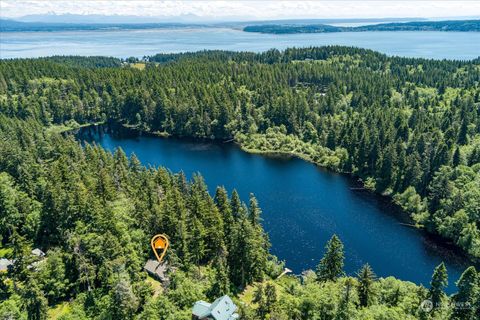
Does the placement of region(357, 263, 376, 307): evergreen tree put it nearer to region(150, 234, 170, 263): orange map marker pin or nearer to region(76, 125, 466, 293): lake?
region(76, 125, 466, 293): lake

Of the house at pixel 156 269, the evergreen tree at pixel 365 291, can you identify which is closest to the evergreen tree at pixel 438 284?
the evergreen tree at pixel 365 291

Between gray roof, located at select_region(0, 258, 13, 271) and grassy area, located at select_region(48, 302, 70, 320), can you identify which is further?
gray roof, located at select_region(0, 258, 13, 271)

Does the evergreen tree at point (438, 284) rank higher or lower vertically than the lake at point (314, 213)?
higher

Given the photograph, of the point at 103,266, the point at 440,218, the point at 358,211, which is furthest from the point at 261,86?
the point at 103,266

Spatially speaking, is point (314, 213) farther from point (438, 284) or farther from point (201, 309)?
point (201, 309)

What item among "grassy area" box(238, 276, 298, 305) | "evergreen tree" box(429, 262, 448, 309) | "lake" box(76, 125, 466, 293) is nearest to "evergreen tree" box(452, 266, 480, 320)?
"evergreen tree" box(429, 262, 448, 309)

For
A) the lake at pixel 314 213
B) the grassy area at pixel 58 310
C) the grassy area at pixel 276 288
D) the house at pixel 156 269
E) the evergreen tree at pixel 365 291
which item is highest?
the evergreen tree at pixel 365 291

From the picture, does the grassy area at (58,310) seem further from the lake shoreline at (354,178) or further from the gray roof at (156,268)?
the lake shoreline at (354,178)
